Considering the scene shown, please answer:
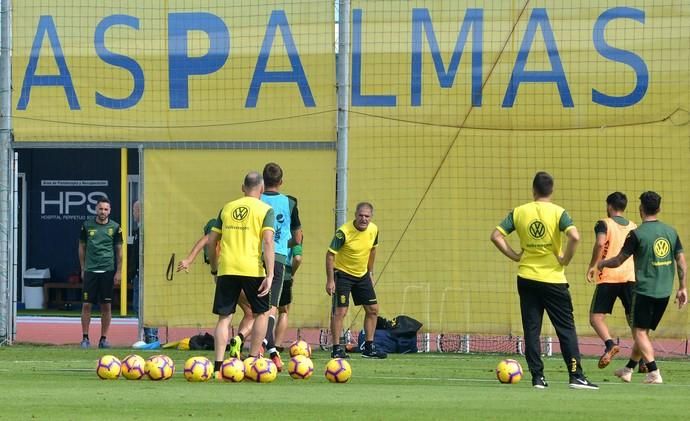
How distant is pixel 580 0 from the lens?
16.3 m

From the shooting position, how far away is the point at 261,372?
37.2 feet

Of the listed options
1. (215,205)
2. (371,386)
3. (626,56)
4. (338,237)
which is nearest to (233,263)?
(371,386)

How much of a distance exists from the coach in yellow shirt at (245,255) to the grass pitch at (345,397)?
0.68 m

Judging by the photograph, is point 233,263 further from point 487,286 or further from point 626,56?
point 626,56

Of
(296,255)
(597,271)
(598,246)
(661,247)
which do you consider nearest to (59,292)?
(296,255)

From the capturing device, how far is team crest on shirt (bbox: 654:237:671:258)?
12.0 meters

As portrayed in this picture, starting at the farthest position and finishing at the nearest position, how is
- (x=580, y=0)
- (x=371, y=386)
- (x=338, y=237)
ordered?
(x=580, y=0) < (x=338, y=237) < (x=371, y=386)

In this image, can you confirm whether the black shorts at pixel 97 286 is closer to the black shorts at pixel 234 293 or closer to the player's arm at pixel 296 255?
the player's arm at pixel 296 255

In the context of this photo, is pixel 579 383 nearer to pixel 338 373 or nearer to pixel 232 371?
pixel 338 373

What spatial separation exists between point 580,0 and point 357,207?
3.94 m

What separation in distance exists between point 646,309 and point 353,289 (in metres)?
4.38

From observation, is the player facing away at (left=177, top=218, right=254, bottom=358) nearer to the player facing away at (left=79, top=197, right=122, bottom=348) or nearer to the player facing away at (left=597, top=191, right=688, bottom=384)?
the player facing away at (left=79, top=197, right=122, bottom=348)

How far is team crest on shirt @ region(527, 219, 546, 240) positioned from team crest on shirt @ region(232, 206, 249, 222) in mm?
2508

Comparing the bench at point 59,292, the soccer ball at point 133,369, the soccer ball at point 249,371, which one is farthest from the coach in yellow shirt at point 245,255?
the bench at point 59,292
